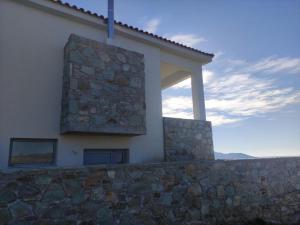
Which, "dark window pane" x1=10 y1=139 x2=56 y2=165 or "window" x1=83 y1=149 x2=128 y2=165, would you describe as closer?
"dark window pane" x1=10 y1=139 x2=56 y2=165

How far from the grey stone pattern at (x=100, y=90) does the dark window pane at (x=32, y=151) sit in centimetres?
60

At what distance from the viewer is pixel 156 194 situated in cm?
428

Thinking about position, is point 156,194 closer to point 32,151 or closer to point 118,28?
point 32,151

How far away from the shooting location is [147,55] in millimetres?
7906

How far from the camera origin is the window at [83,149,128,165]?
628cm

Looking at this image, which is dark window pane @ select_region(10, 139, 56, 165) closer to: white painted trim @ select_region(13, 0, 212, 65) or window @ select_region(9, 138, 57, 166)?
window @ select_region(9, 138, 57, 166)

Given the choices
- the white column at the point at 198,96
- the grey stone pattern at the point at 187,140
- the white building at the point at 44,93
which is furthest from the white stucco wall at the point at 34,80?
the white column at the point at 198,96

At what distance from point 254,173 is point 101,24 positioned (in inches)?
228

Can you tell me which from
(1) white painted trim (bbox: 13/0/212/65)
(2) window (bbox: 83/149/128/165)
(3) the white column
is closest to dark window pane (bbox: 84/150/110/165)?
(2) window (bbox: 83/149/128/165)

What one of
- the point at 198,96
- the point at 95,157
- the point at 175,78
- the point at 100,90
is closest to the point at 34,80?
the point at 100,90

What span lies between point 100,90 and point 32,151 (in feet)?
7.09

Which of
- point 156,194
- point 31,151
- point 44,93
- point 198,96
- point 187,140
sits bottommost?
point 156,194

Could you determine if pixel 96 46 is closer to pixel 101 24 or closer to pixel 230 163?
pixel 101 24

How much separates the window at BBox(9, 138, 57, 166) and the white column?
5.08 metres
